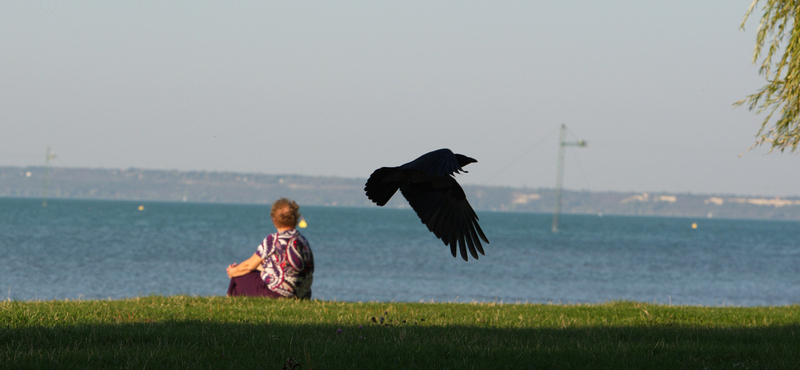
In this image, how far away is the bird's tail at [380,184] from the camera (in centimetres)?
469

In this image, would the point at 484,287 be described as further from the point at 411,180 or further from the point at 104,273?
the point at 411,180

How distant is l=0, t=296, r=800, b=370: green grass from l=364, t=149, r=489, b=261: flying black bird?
3.29ft

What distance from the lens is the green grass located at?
533 centimetres

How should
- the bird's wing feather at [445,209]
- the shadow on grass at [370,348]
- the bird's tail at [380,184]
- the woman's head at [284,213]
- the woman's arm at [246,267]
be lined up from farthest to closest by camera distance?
the woman's arm at [246,267] → the woman's head at [284,213] → the shadow on grass at [370,348] → the bird's wing feather at [445,209] → the bird's tail at [380,184]

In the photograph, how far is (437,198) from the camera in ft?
17.3

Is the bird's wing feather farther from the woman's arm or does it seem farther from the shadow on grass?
the woman's arm

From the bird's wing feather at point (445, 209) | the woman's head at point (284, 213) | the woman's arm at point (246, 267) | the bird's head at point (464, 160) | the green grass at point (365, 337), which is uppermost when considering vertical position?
the bird's head at point (464, 160)

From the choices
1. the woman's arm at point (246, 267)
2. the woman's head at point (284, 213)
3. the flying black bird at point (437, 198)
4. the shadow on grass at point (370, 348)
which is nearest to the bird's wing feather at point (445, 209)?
the flying black bird at point (437, 198)

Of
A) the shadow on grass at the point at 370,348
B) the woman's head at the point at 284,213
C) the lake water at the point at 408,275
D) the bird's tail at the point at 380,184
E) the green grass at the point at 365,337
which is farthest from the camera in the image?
the lake water at the point at 408,275

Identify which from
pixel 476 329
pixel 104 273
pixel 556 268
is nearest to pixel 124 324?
pixel 476 329

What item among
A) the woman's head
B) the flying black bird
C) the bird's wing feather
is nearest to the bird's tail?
the flying black bird

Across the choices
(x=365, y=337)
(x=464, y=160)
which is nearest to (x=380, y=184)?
(x=464, y=160)

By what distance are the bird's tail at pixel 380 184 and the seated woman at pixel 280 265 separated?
172 inches

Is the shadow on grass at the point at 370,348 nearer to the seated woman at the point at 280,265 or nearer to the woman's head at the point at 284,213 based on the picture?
the seated woman at the point at 280,265
